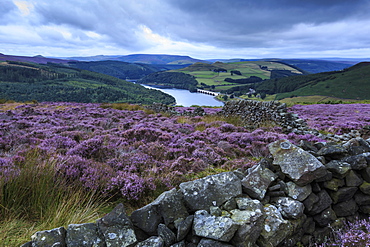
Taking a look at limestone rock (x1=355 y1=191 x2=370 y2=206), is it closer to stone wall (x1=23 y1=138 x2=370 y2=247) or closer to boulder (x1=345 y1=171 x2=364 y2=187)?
stone wall (x1=23 y1=138 x2=370 y2=247)

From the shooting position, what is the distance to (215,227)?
2.78 metres

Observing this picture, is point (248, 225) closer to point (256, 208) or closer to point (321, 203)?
point (256, 208)

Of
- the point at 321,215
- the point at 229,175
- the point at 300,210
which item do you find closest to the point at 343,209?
the point at 321,215

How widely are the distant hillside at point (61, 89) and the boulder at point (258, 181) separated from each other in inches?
3688

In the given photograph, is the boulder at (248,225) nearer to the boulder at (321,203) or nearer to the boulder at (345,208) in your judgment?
the boulder at (321,203)

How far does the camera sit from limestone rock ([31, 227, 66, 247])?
237 cm

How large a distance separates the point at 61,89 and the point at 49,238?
472 feet

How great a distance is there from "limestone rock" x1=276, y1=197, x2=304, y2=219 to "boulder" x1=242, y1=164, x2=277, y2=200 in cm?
39

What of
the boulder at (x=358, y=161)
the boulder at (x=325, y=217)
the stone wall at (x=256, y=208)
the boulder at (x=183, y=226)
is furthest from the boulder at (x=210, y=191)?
the boulder at (x=358, y=161)

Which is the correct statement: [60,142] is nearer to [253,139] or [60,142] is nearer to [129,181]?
[129,181]

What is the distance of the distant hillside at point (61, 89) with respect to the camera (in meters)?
100

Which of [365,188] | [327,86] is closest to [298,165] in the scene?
[365,188]

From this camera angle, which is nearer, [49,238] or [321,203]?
[49,238]

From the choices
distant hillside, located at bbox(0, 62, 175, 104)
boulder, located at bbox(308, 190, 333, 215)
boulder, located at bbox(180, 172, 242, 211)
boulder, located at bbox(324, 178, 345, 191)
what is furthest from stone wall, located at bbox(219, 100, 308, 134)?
distant hillside, located at bbox(0, 62, 175, 104)
